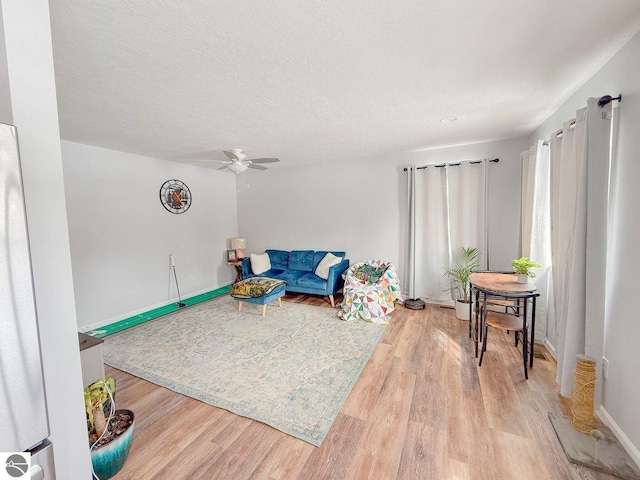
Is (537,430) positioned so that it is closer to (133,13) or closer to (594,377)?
(594,377)

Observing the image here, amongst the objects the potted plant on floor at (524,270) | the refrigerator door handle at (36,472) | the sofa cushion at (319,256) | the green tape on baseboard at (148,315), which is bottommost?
the green tape on baseboard at (148,315)

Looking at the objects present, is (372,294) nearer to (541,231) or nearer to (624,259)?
(541,231)

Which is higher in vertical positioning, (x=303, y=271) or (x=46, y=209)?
(x=46, y=209)

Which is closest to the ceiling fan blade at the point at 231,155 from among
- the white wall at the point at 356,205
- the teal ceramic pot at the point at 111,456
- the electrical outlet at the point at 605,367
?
the white wall at the point at 356,205

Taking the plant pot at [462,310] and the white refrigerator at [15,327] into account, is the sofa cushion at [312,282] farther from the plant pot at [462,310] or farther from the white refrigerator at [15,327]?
the white refrigerator at [15,327]

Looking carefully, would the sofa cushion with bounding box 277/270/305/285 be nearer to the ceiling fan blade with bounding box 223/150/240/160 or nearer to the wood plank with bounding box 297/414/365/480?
the ceiling fan blade with bounding box 223/150/240/160

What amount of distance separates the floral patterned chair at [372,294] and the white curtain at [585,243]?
1.99 meters

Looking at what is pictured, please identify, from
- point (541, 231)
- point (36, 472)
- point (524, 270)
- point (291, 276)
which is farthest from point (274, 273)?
point (36, 472)

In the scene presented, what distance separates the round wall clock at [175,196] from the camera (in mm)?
4547

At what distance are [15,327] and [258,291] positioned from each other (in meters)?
3.19

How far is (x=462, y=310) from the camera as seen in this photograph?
362cm

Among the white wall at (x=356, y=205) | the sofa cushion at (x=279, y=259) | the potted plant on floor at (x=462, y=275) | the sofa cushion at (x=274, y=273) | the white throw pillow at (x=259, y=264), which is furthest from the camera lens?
the sofa cushion at (x=279, y=259)

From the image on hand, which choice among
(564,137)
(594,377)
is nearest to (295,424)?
(594,377)

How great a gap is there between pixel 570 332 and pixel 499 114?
7.38 feet
